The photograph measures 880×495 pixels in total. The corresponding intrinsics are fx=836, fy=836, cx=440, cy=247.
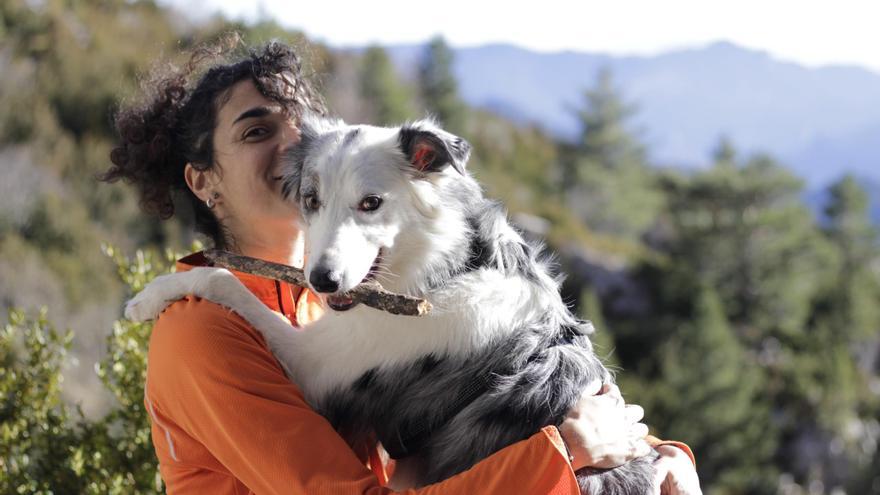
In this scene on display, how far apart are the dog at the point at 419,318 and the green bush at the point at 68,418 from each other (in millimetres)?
1267

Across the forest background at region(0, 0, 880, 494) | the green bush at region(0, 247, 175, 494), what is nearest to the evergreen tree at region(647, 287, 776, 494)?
the forest background at region(0, 0, 880, 494)

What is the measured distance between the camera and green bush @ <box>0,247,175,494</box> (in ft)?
11.7

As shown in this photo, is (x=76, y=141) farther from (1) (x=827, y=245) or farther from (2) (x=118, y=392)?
(1) (x=827, y=245)

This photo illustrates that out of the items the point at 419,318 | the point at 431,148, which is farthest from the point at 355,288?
the point at 431,148

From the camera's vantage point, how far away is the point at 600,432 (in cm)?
217

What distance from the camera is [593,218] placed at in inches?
1690

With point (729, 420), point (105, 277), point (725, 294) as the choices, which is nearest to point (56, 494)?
point (105, 277)

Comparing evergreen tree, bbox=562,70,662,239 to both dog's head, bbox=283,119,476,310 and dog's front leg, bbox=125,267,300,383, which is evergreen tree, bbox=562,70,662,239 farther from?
dog's front leg, bbox=125,267,300,383

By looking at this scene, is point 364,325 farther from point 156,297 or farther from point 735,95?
point 735,95

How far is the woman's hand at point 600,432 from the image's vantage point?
2.09 metres

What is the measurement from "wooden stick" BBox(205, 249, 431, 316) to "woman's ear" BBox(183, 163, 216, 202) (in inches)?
9.0

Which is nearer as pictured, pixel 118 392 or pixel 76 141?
pixel 118 392

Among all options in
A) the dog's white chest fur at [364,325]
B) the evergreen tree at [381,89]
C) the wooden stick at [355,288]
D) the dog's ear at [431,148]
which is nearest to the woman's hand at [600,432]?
the dog's white chest fur at [364,325]

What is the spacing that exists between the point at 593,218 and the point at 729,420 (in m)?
19.7
